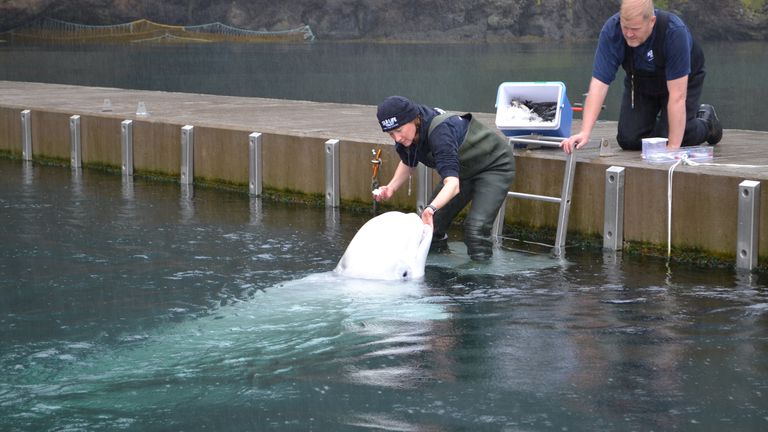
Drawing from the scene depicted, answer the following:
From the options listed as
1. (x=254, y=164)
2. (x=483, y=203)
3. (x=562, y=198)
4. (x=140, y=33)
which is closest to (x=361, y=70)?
(x=140, y=33)

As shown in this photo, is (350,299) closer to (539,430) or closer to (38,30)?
(539,430)

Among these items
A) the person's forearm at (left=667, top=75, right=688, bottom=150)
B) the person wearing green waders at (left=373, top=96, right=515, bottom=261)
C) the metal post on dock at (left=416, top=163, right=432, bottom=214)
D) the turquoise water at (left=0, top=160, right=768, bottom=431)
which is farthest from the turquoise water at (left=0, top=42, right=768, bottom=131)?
the turquoise water at (left=0, top=160, right=768, bottom=431)

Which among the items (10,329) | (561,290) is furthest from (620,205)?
(10,329)

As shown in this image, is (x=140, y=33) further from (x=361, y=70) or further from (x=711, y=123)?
(x=711, y=123)

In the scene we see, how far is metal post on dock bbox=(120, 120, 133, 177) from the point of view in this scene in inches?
611

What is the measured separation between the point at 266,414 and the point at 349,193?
6.60 m

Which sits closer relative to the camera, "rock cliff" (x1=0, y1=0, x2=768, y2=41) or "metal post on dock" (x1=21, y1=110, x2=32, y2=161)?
"metal post on dock" (x1=21, y1=110, x2=32, y2=161)

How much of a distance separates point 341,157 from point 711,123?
3.80m

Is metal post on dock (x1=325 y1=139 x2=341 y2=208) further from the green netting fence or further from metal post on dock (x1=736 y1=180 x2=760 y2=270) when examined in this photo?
the green netting fence

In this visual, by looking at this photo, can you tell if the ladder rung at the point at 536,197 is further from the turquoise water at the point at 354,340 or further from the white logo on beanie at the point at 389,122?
the white logo on beanie at the point at 389,122

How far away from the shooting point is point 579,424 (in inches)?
248

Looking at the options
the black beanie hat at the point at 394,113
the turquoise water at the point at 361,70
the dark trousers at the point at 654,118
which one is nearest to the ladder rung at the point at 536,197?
the dark trousers at the point at 654,118

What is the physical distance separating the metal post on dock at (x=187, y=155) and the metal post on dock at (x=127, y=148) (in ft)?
3.57

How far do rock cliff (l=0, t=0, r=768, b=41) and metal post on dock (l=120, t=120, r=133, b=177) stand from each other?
72.4 meters
